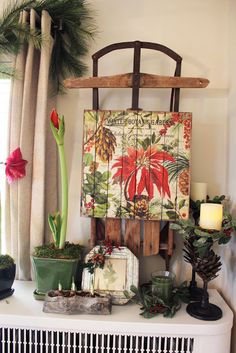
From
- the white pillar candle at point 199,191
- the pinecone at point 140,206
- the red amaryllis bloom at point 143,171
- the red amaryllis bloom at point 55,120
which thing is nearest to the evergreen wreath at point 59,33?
the red amaryllis bloom at point 55,120

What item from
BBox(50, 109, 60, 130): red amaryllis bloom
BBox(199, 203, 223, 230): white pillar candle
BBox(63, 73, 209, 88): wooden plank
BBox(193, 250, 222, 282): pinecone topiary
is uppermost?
BBox(63, 73, 209, 88): wooden plank

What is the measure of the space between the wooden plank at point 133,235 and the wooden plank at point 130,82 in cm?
59

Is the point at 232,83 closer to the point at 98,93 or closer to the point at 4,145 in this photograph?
the point at 98,93

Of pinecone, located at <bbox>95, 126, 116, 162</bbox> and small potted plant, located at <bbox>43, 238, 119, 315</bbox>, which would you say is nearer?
small potted plant, located at <bbox>43, 238, 119, 315</bbox>

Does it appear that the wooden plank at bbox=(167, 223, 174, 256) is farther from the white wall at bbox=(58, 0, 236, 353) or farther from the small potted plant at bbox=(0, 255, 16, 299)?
the small potted plant at bbox=(0, 255, 16, 299)

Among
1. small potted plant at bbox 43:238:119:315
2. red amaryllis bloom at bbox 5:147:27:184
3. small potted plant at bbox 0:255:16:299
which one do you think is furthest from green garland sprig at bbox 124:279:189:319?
red amaryllis bloom at bbox 5:147:27:184

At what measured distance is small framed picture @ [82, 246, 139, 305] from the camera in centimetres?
123

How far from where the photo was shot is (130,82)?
4.28 ft

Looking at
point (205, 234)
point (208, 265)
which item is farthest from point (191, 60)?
point (208, 265)

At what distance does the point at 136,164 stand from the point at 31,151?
0.49 metres

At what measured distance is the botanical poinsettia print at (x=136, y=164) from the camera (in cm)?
128

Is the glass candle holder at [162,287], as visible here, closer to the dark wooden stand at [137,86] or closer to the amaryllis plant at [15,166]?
the dark wooden stand at [137,86]

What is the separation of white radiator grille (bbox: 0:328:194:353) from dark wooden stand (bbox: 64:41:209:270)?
0.34 m

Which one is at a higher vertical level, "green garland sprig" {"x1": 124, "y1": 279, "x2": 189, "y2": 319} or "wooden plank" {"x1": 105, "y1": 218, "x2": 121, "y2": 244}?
"wooden plank" {"x1": 105, "y1": 218, "x2": 121, "y2": 244}
